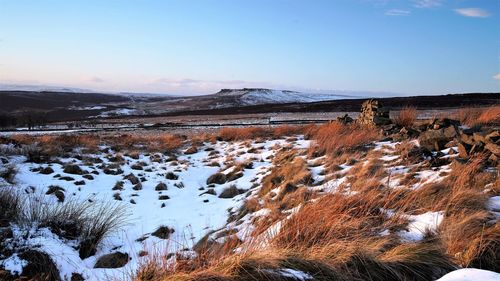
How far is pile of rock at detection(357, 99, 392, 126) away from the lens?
563 inches

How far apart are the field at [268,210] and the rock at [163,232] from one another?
2.0 inches

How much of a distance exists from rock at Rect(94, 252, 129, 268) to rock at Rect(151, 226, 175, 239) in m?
1.36

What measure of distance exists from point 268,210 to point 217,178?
5191mm

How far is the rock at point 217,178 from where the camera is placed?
12.1 meters

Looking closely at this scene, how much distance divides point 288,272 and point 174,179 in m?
9.47

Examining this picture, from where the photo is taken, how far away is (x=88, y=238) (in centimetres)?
670

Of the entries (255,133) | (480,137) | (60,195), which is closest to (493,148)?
(480,137)

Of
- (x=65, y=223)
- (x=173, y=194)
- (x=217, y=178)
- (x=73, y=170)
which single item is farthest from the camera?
(x=73, y=170)

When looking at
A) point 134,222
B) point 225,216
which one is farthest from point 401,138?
point 134,222

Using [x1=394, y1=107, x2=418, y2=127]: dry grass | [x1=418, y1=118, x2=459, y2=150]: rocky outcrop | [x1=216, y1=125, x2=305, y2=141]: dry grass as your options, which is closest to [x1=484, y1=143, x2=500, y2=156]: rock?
[x1=418, y1=118, x2=459, y2=150]: rocky outcrop

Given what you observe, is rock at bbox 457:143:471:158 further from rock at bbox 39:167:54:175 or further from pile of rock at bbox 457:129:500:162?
rock at bbox 39:167:54:175

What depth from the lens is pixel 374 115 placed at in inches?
583

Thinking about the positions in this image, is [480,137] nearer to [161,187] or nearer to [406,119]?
[406,119]

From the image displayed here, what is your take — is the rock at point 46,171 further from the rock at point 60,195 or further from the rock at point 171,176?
the rock at point 171,176
